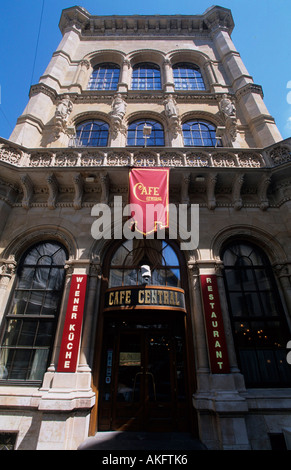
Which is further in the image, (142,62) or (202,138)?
(142,62)

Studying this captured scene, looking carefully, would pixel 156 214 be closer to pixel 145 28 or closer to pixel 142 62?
pixel 142 62

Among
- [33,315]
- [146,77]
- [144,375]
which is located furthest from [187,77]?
[144,375]

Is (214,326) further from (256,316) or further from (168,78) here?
(168,78)

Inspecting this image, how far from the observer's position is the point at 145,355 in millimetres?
7078

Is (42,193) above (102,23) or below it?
below

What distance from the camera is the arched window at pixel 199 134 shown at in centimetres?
1146

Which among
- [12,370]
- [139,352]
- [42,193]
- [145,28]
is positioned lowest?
[12,370]

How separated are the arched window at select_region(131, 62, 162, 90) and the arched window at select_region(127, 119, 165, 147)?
392 cm

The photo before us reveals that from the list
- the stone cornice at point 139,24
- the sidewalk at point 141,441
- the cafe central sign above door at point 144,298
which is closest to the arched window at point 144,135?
the cafe central sign above door at point 144,298

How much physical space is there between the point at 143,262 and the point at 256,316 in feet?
14.0

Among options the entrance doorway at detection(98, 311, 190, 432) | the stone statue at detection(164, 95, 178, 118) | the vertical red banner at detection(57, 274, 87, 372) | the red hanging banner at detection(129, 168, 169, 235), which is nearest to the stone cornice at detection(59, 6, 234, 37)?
the stone statue at detection(164, 95, 178, 118)

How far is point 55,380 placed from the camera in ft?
20.0
